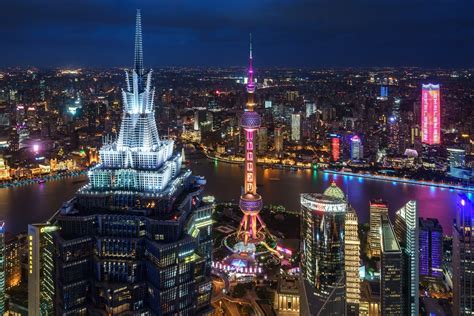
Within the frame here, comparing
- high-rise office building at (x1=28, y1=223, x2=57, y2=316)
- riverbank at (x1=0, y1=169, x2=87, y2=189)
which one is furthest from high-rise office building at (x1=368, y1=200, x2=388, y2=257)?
riverbank at (x1=0, y1=169, x2=87, y2=189)

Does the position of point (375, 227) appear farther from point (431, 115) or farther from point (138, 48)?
point (431, 115)

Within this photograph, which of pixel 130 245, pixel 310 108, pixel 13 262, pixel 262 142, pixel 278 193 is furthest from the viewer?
pixel 310 108

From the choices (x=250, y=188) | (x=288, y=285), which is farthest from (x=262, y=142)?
(x=288, y=285)

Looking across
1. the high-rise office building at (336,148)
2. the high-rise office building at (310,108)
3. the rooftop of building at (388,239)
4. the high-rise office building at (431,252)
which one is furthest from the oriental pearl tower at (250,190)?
the high-rise office building at (310,108)

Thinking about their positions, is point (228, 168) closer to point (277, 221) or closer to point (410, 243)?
point (277, 221)

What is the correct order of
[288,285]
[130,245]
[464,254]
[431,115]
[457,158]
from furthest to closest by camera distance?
[431,115] < [457,158] < [288,285] < [130,245] < [464,254]

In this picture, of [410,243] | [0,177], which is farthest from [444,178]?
[0,177]
